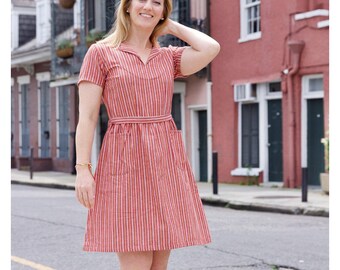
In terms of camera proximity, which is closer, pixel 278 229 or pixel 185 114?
pixel 278 229

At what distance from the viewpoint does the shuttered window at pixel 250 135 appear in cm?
1972

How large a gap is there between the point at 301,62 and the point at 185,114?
193 inches

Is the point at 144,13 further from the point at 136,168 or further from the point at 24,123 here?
the point at 24,123

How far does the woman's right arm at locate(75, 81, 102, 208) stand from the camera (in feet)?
12.3

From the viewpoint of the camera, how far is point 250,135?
65.3 ft

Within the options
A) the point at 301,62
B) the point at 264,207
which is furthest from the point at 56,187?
the point at 264,207

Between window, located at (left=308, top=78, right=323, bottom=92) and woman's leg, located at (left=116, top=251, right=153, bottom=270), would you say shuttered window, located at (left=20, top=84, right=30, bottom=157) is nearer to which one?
window, located at (left=308, top=78, right=323, bottom=92)

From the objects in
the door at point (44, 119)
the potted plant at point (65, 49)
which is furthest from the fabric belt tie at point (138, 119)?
the door at point (44, 119)

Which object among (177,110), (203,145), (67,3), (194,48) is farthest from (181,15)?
(194,48)

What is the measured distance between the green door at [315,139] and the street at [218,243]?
479 cm

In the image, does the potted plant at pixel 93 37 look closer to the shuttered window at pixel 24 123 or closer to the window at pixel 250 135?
the shuttered window at pixel 24 123
